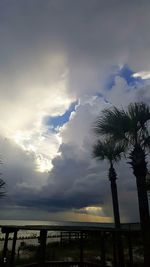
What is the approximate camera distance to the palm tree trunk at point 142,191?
9.71 meters

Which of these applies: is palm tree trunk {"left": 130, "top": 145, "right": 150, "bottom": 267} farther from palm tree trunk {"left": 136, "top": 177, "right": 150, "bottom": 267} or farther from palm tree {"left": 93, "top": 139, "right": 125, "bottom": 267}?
palm tree {"left": 93, "top": 139, "right": 125, "bottom": 267}

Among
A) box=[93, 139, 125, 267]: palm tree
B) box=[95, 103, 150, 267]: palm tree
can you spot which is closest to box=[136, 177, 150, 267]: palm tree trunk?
box=[95, 103, 150, 267]: palm tree

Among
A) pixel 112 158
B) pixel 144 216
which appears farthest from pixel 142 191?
pixel 112 158

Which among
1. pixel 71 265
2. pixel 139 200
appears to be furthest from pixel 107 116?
pixel 71 265

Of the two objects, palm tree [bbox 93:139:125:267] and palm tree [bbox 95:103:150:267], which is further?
palm tree [bbox 93:139:125:267]

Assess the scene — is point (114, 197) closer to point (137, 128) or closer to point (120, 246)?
point (120, 246)

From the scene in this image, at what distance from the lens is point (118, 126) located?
36.7 feet

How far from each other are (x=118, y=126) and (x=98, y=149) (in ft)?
23.0

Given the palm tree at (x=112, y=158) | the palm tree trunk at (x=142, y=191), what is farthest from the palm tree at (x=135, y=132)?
the palm tree at (x=112, y=158)

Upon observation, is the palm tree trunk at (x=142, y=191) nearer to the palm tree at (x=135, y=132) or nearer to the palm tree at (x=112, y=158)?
the palm tree at (x=135, y=132)

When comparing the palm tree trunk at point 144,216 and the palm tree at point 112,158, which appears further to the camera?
the palm tree at point 112,158

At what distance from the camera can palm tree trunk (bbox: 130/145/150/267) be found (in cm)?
971

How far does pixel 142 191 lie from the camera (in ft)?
34.0

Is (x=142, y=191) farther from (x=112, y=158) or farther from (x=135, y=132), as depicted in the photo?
(x=112, y=158)
